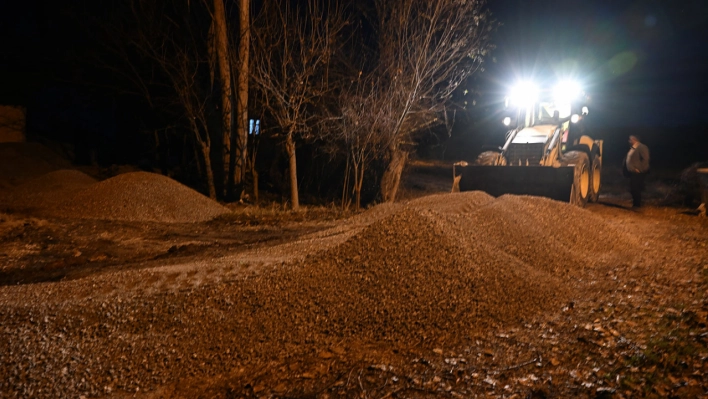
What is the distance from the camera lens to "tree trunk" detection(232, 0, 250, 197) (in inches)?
544

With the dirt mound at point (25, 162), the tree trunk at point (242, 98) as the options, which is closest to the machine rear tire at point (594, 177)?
the tree trunk at point (242, 98)

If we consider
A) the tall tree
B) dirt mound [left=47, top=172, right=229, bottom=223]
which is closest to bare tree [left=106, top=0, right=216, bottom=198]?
the tall tree

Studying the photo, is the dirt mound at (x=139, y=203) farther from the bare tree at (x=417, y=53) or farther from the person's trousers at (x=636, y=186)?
the person's trousers at (x=636, y=186)

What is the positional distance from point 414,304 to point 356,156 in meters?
9.51

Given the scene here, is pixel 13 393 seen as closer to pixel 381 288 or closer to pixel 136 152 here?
pixel 381 288

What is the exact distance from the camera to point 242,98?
14656mm

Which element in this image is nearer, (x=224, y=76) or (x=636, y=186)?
(x=224, y=76)

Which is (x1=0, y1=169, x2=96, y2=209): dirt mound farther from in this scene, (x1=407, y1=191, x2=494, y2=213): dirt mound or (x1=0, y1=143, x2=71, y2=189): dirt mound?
(x1=407, y1=191, x2=494, y2=213): dirt mound

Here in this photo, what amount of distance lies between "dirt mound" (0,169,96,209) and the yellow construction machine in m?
9.48

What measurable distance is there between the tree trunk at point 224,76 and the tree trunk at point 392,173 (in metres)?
4.26

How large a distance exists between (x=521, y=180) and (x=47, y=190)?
37.6 feet

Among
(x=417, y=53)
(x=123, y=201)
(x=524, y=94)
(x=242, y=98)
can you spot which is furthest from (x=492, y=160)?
(x=123, y=201)

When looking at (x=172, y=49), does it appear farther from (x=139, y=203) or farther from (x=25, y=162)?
(x=25, y=162)

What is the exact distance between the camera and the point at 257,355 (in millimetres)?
4996
